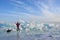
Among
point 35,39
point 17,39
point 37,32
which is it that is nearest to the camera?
point 17,39

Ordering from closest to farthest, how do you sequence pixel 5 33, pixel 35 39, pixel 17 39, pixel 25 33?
1. pixel 17 39
2. pixel 35 39
3. pixel 5 33
4. pixel 25 33

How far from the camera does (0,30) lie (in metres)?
11.3

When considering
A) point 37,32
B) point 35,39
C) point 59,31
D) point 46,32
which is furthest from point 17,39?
point 59,31

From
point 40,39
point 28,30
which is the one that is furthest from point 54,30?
point 40,39

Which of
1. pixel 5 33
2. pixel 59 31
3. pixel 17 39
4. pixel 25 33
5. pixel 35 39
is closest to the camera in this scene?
pixel 17 39

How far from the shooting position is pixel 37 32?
1262cm

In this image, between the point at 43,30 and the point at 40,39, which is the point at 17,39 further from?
the point at 43,30

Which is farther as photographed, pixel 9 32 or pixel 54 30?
pixel 54 30

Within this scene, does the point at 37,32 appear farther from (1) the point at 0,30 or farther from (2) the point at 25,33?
(1) the point at 0,30

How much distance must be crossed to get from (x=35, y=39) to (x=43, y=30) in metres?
3.57

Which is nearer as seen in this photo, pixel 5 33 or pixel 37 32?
pixel 5 33

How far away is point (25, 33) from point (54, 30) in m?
3.34

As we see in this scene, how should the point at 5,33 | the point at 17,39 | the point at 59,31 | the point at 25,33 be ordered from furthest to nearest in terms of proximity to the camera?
1. the point at 59,31
2. the point at 25,33
3. the point at 5,33
4. the point at 17,39

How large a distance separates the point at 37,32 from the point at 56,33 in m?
1.85
